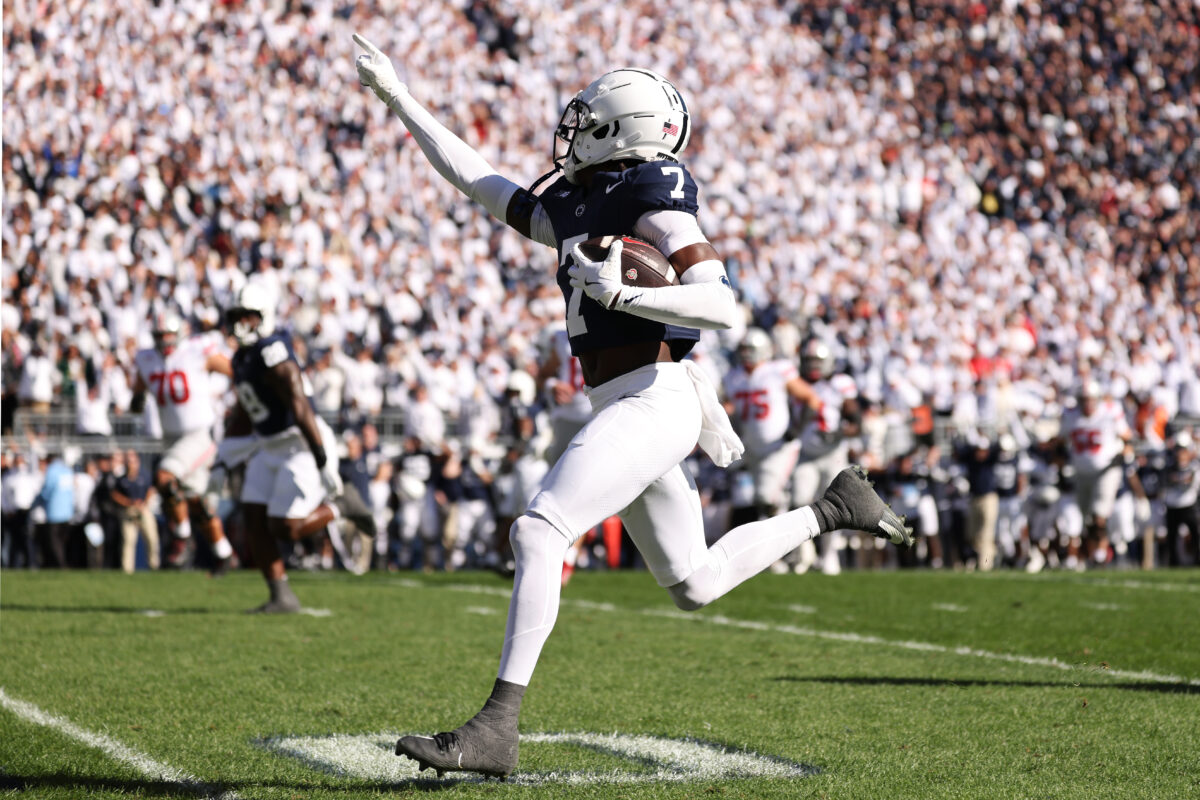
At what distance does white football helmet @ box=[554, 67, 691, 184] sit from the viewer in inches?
152

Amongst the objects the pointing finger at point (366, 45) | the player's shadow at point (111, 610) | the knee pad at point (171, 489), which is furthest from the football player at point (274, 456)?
the pointing finger at point (366, 45)

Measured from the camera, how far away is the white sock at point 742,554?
3.96 meters

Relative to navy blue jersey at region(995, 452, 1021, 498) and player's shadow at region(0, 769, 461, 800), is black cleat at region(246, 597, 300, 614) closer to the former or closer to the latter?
player's shadow at region(0, 769, 461, 800)

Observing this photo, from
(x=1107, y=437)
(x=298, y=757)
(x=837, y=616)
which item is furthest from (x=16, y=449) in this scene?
(x=298, y=757)

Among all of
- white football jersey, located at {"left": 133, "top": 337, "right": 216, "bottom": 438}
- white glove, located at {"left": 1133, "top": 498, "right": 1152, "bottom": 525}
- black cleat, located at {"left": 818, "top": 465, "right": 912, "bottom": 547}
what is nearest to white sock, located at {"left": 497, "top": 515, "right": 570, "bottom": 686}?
black cleat, located at {"left": 818, "top": 465, "right": 912, "bottom": 547}

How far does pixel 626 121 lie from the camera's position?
3.86 meters

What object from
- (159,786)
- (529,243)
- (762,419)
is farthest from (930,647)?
(529,243)

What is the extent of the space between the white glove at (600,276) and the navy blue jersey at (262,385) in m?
4.60

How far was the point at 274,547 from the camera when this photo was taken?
8.20 m

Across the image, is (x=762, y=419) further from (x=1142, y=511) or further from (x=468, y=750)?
(x=468, y=750)

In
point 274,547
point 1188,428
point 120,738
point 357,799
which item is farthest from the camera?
point 1188,428

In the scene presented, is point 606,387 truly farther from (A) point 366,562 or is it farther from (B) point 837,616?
(A) point 366,562

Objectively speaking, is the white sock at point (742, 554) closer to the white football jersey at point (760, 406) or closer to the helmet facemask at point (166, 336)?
the helmet facemask at point (166, 336)

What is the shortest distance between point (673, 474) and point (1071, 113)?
24.5m
